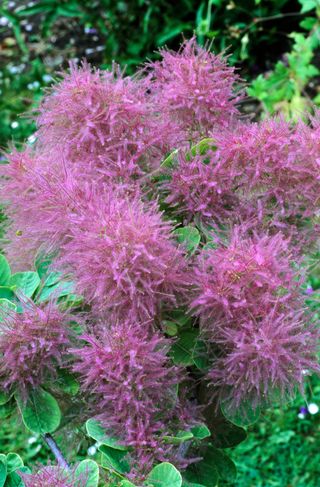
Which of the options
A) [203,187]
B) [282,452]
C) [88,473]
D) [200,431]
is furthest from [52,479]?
[282,452]

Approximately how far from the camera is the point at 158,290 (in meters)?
1.01

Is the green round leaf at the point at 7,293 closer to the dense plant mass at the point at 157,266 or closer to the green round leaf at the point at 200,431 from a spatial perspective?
the dense plant mass at the point at 157,266

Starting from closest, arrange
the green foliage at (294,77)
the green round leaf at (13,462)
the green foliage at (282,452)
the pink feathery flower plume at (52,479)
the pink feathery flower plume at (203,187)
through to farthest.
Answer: the pink feathery flower plume at (52,479)
the green round leaf at (13,462)
the pink feathery flower plume at (203,187)
the green foliage at (282,452)
the green foliage at (294,77)

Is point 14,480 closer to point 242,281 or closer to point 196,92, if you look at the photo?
point 242,281

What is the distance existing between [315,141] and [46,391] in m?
0.62

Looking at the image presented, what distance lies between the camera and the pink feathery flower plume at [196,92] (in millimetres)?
1188

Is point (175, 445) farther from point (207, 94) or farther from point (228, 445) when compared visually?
point (207, 94)

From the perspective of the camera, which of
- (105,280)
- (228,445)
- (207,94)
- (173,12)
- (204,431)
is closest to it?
(105,280)

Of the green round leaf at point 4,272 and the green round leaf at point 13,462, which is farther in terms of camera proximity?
the green round leaf at point 4,272

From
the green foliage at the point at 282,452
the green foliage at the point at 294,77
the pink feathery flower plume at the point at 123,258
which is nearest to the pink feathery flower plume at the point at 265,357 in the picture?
the pink feathery flower plume at the point at 123,258

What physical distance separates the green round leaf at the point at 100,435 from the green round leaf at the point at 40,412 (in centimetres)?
9

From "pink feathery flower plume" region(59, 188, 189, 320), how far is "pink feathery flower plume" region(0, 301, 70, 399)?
0.25 feet

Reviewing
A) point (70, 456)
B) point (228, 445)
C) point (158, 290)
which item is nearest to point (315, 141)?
point (158, 290)

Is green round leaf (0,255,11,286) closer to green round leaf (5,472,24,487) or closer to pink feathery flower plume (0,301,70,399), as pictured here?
pink feathery flower plume (0,301,70,399)
